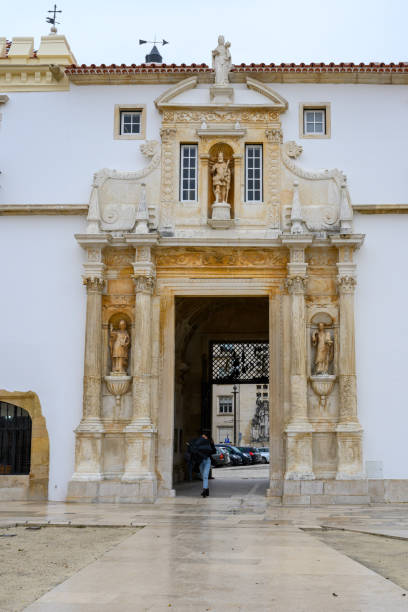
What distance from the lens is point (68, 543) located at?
10.4 meters

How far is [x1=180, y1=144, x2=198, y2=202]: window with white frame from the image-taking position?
1898 cm

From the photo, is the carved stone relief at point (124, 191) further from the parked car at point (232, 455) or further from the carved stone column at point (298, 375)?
the parked car at point (232, 455)

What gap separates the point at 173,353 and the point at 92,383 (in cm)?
199

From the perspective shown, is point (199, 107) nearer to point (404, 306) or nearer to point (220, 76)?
point (220, 76)

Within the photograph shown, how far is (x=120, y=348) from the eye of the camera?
18.0 meters

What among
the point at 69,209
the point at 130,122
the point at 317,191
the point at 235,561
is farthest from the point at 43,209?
the point at 235,561

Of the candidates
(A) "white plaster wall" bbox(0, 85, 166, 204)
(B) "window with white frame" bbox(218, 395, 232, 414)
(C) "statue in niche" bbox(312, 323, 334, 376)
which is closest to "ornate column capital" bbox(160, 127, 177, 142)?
(A) "white plaster wall" bbox(0, 85, 166, 204)

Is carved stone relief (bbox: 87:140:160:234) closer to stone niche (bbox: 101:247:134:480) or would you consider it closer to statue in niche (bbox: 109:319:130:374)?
stone niche (bbox: 101:247:134:480)

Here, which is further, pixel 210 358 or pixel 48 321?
pixel 210 358

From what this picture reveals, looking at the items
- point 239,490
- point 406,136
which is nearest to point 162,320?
point 239,490

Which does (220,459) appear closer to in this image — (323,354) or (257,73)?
(323,354)

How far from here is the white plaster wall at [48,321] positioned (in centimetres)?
1797

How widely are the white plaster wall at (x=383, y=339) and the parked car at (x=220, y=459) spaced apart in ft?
58.2

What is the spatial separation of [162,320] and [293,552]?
9.69 m
